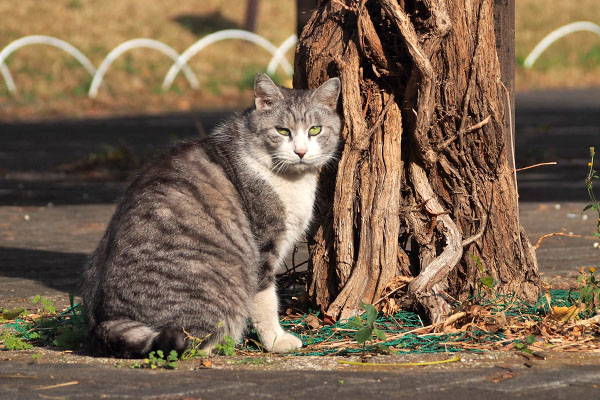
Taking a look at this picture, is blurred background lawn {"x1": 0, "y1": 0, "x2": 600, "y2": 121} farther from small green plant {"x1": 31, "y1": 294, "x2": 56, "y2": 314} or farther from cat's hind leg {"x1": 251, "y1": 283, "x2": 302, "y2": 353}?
cat's hind leg {"x1": 251, "y1": 283, "x2": 302, "y2": 353}

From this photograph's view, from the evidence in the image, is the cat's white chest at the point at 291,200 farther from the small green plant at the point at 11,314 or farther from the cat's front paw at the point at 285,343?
the small green plant at the point at 11,314

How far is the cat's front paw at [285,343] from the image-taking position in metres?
4.00

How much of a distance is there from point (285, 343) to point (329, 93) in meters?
1.33

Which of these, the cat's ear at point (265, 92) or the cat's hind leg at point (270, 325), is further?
the cat's ear at point (265, 92)

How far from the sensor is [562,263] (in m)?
5.71

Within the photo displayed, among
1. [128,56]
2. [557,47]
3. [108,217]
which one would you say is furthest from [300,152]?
[557,47]

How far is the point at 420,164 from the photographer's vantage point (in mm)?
4348

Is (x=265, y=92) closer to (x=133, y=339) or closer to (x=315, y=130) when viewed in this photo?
(x=315, y=130)

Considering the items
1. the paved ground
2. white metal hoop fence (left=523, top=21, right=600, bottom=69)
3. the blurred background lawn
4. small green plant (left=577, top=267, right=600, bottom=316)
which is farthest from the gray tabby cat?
white metal hoop fence (left=523, top=21, right=600, bottom=69)

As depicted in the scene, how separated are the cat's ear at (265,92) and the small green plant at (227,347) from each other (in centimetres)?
137

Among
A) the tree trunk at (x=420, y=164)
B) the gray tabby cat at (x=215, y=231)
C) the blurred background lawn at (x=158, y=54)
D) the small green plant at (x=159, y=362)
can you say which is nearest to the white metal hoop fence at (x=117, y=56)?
the blurred background lawn at (x=158, y=54)

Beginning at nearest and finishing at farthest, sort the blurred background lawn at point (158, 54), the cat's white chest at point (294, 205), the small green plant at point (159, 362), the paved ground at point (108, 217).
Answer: the paved ground at point (108, 217)
the small green plant at point (159, 362)
the cat's white chest at point (294, 205)
the blurred background lawn at point (158, 54)

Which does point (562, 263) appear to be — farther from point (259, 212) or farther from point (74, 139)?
point (74, 139)

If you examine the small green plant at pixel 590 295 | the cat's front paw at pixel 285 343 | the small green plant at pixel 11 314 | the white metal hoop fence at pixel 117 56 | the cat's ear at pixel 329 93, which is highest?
the white metal hoop fence at pixel 117 56
